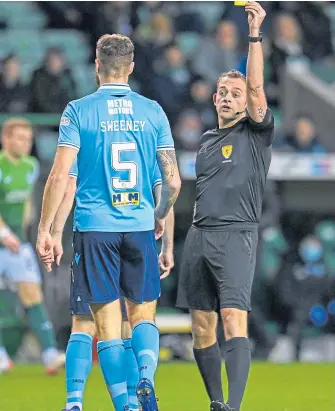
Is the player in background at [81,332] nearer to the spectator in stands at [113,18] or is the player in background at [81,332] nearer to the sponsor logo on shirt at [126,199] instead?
the sponsor logo on shirt at [126,199]

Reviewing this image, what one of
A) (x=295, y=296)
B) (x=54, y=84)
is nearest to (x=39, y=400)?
(x=295, y=296)

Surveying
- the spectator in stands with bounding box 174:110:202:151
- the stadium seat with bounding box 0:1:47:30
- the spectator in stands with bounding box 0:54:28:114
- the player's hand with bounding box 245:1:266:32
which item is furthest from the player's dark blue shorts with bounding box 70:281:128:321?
the stadium seat with bounding box 0:1:47:30

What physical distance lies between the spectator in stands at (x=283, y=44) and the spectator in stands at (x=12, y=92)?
3.62 m

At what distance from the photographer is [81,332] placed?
755cm

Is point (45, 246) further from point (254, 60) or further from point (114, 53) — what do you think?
point (254, 60)

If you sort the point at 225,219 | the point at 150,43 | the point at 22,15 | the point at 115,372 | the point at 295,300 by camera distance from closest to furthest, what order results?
1. the point at 115,372
2. the point at 225,219
3. the point at 295,300
4. the point at 150,43
5. the point at 22,15

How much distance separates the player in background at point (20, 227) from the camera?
12.3 metres

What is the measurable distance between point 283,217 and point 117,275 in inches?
363

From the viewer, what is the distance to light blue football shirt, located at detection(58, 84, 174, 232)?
24.0ft

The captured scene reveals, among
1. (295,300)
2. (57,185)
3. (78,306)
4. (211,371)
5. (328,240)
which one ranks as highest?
(57,185)

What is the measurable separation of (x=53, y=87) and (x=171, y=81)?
1576 mm

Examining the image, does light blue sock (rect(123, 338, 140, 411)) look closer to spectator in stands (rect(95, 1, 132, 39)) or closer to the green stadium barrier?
the green stadium barrier

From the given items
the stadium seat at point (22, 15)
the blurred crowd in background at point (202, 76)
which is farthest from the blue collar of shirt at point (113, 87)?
the stadium seat at point (22, 15)

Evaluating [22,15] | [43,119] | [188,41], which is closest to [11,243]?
[43,119]
